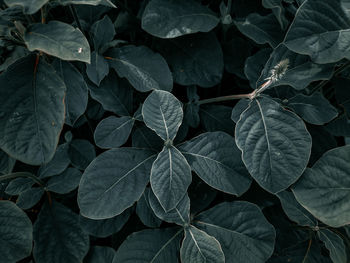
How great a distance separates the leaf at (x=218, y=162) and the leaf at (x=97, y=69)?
32 centimetres

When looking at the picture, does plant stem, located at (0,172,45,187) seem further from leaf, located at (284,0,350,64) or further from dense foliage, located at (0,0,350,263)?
leaf, located at (284,0,350,64)

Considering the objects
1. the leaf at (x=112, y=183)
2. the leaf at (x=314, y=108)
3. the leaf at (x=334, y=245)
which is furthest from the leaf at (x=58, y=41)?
the leaf at (x=334, y=245)

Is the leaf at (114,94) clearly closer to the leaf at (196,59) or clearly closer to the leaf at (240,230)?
the leaf at (196,59)

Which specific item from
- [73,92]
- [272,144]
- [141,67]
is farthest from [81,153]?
[272,144]

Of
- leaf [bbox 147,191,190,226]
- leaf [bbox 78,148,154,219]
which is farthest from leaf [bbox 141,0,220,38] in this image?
leaf [bbox 147,191,190,226]

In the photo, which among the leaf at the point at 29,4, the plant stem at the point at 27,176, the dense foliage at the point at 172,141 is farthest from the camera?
the plant stem at the point at 27,176

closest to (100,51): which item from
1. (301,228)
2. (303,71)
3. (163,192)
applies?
(163,192)

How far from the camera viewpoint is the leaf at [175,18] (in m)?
1.10

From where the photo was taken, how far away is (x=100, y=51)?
1.13 m

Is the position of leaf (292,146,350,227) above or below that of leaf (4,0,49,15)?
below

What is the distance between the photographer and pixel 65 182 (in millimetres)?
1105

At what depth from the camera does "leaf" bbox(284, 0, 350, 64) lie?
0.96m

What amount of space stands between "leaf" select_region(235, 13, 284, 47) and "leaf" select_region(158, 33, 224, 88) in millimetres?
109

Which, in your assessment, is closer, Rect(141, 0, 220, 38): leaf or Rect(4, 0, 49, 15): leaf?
Rect(4, 0, 49, 15): leaf
